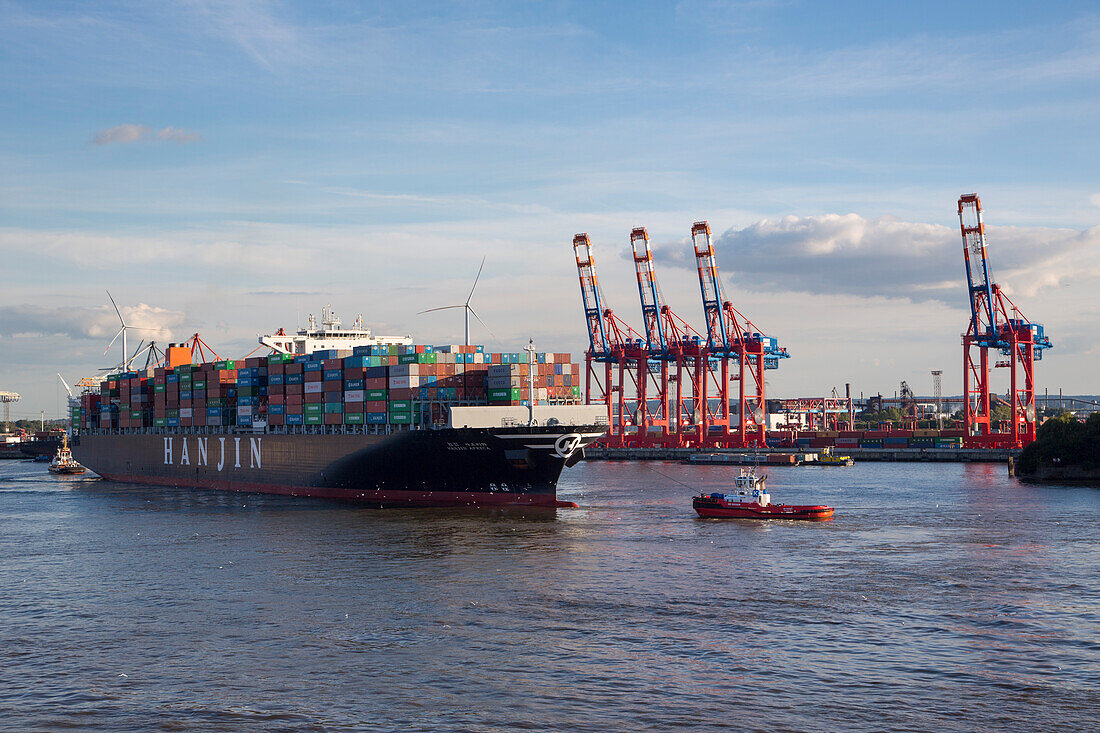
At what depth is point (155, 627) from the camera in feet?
105

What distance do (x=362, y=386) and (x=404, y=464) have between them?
707 centimetres

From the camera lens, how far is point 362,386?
68000 mm

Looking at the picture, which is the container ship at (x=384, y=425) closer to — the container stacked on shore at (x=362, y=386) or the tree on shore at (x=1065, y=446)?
the container stacked on shore at (x=362, y=386)

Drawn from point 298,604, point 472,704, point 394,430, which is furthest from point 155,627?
point 394,430

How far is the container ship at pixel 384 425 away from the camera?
200 feet

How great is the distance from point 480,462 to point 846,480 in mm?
47702

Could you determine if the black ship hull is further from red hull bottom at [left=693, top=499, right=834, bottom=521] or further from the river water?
red hull bottom at [left=693, top=499, right=834, bottom=521]

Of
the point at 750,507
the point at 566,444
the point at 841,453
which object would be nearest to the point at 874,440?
the point at 841,453

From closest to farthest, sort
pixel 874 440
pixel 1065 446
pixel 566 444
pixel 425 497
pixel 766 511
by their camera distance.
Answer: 1. pixel 766 511
2. pixel 566 444
3. pixel 425 497
4. pixel 1065 446
5. pixel 874 440

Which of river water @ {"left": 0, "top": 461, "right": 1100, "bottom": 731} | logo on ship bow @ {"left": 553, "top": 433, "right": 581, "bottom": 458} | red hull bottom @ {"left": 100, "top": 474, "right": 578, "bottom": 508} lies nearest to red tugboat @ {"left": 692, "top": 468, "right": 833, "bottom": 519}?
river water @ {"left": 0, "top": 461, "right": 1100, "bottom": 731}

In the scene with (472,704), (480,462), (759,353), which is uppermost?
(759,353)

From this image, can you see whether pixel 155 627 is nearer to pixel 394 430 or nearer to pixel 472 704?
pixel 472 704

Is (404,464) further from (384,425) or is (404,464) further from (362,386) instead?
(362,386)

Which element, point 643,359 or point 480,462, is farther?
point 643,359
